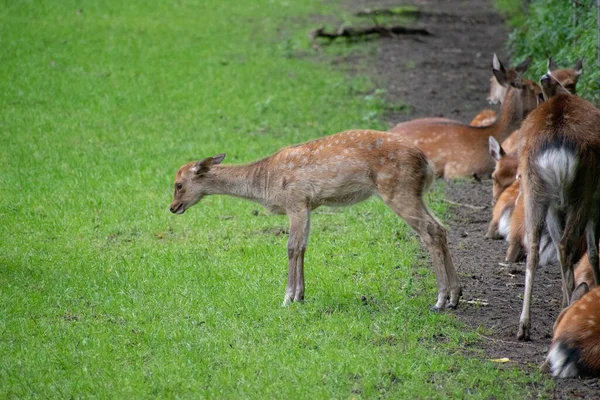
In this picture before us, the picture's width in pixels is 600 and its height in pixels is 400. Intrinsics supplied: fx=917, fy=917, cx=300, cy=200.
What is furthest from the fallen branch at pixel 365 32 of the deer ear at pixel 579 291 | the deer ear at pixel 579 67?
the deer ear at pixel 579 291

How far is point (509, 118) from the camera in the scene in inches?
437

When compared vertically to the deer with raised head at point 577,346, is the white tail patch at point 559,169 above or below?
above

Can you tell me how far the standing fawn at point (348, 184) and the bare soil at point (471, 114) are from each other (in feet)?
1.88

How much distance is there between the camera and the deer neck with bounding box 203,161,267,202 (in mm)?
7469

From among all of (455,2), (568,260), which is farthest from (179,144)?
(455,2)

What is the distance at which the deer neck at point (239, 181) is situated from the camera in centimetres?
747

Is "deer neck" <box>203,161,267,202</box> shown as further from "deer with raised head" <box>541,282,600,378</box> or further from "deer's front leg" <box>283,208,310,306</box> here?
"deer with raised head" <box>541,282,600,378</box>

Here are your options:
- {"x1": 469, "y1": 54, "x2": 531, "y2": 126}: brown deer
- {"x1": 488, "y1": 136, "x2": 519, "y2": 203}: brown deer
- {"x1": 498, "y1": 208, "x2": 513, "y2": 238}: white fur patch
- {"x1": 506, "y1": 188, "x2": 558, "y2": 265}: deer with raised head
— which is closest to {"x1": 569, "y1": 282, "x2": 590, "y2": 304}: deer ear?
{"x1": 506, "y1": 188, "x2": 558, "y2": 265}: deer with raised head

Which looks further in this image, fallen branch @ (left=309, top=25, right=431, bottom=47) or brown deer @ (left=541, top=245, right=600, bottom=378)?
fallen branch @ (left=309, top=25, right=431, bottom=47)

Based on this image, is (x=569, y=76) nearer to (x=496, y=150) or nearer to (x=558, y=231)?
(x=496, y=150)

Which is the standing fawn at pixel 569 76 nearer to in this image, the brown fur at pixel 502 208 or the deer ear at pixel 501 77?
the deer ear at pixel 501 77

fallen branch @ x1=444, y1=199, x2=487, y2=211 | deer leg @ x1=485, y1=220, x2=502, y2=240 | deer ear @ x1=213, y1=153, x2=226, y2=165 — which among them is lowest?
fallen branch @ x1=444, y1=199, x2=487, y2=211

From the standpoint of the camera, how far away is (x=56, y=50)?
16375 mm

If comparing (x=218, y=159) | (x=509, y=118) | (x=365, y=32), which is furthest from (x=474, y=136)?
(x=365, y=32)
